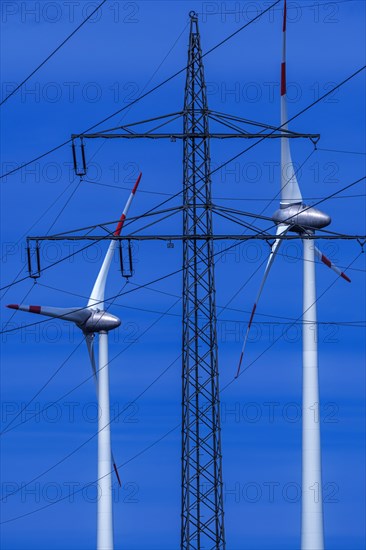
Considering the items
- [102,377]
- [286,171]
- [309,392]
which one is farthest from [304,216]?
[102,377]

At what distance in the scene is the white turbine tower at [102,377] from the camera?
338 ft

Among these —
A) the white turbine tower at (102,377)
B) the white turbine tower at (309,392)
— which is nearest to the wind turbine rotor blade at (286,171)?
the white turbine tower at (309,392)

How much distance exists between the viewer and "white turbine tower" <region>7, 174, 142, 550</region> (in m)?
103

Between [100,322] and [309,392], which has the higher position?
[100,322]

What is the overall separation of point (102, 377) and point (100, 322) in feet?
8.73

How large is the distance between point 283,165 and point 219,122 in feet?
40.8

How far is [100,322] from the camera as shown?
350 feet

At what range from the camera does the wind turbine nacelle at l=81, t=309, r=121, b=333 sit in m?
105

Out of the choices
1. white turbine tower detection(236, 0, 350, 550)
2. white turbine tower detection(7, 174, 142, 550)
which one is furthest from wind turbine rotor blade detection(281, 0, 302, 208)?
white turbine tower detection(7, 174, 142, 550)

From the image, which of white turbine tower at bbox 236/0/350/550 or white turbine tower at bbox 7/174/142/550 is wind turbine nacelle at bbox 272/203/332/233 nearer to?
white turbine tower at bbox 236/0/350/550

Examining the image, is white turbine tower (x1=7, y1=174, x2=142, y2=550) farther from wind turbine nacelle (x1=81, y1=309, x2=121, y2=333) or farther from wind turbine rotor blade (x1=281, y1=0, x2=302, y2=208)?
wind turbine rotor blade (x1=281, y1=0, x2=302, y2=208)

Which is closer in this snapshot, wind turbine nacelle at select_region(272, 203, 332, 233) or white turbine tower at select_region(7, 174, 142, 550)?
wind turbine nacelle at select_region(272, 203, 332, 233)

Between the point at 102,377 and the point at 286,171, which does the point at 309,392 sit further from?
the point at 102,377

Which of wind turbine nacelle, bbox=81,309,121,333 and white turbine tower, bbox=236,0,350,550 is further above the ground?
wind turbine nacelle, bbox=81,309,121,333
